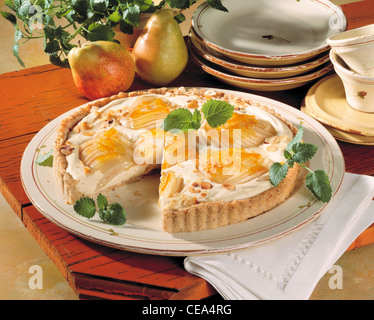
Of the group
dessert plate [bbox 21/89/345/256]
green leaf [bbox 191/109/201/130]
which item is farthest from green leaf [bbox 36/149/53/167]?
green leaf [bbox 191/109/201/130]

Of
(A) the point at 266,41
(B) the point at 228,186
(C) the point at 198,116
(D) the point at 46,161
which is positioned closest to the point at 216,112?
(C) the point at 198,116

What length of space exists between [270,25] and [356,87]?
2.74ft

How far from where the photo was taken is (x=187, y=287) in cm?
170

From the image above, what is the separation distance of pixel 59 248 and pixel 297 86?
1411mm

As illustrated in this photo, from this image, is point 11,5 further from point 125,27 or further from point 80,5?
point 125,27

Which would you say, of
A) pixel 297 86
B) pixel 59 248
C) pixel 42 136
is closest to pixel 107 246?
pixel 59 248

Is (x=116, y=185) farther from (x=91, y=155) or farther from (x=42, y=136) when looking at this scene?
(x=42, y=136)

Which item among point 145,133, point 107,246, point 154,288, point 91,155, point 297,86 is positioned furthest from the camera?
point 297,86

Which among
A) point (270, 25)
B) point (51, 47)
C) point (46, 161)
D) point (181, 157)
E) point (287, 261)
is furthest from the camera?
point (270, 25)

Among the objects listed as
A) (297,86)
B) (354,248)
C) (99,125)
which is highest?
(99,125)

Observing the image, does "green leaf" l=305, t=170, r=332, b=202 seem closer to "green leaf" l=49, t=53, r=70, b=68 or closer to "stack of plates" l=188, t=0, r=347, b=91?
"stack of plates" l=188, t=0, r=347, b=91

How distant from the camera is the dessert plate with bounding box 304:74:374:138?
91.6 inches

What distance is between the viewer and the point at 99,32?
2668 mm

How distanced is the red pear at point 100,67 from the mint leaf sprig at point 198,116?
0.63 meters
